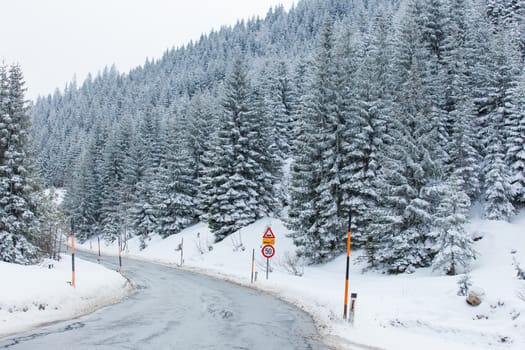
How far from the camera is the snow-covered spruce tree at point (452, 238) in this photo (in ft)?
59.1

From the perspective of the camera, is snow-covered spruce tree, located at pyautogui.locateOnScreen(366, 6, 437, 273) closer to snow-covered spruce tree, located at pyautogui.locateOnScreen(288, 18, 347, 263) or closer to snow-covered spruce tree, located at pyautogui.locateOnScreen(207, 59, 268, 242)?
snow-covered spruce tree, located at pyautogui.locateOnScreen(288, 18, 347, 263)

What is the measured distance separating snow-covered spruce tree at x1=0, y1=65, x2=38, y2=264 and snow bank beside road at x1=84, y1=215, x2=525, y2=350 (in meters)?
11.3

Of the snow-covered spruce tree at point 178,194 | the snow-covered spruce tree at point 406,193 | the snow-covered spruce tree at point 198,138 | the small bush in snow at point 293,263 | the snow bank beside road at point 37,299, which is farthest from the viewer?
the snow-covered spruce tree at point 198,138

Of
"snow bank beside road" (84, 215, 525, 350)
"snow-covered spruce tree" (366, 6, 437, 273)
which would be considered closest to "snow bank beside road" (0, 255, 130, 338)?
"snow bank beside road" (84, 215, 525, 350)

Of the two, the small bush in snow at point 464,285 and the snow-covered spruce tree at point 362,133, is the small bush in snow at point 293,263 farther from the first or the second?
the small bush in snow at point 464,285

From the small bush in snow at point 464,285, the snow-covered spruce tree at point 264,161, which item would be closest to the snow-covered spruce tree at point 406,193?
the small bush in snow at point 464,285

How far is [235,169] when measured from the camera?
117 ft

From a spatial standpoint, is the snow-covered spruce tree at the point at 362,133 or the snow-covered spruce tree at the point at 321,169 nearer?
the snow-covered spruce tree at the point at 362,133

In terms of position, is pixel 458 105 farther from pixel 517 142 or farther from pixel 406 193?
pixel 406 193

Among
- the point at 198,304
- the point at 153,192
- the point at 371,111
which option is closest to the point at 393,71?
the point at 371,111

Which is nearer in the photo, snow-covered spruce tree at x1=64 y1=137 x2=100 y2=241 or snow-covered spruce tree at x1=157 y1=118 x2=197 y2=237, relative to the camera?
snow-covered spruce tree at x1=157 y1=118 x2=197 y2=237

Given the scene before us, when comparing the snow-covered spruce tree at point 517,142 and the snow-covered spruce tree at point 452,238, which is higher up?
the snow-covered spruce tree at point 517,142

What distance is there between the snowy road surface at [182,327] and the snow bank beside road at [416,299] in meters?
0.94

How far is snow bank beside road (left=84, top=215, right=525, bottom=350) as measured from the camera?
930 cm
